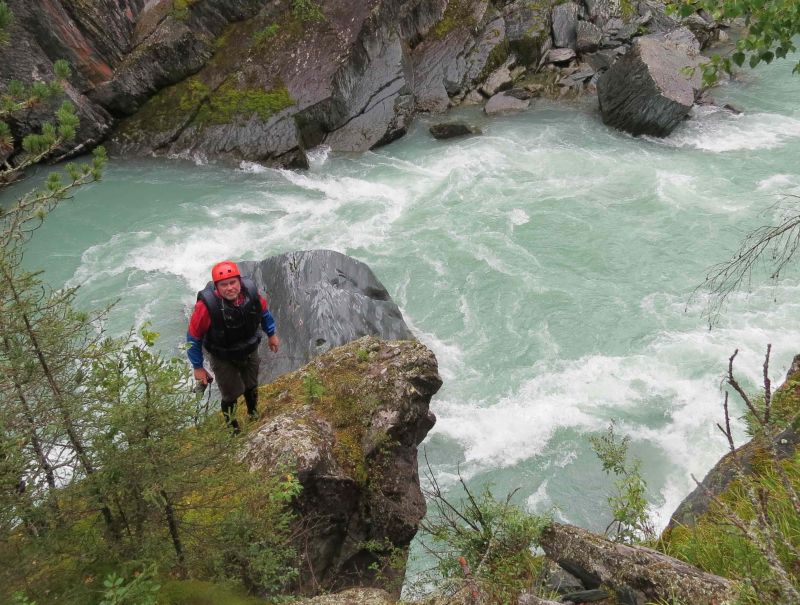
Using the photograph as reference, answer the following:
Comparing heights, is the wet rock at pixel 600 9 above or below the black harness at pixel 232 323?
above

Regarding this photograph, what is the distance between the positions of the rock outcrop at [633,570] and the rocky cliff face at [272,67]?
14976 millimetres

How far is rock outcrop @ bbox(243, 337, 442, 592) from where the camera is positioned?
532 centimetres

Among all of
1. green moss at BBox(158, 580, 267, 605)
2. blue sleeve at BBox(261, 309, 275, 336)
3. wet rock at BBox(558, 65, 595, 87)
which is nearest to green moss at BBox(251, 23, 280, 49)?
wet rock at BBox(558, 65, 595, 87)

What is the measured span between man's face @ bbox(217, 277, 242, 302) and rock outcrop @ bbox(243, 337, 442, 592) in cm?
123

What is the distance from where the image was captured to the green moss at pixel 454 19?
834 inches

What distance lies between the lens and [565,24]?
71.1 ft

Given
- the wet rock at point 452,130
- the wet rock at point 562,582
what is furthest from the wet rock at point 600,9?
the wet rock at point 562,582

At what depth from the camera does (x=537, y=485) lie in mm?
8719

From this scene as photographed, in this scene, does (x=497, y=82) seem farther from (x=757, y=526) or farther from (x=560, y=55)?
(x=757, y=526)

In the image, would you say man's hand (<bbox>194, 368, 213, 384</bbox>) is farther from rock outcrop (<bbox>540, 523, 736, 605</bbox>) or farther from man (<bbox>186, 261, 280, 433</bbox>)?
rock outcrop (<bbox>540, 523, 736, 605</bbox>)

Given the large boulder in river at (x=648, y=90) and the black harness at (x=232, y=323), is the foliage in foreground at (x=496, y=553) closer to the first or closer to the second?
the black harness at (x=232, y=323)

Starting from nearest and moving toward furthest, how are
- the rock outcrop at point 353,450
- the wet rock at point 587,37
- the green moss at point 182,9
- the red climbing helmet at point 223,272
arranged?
the red climbing helmet at point 223,272 → the rock outcrop at point 353,450 → the green moss at point 182,9 → the wet rock at point 587,37

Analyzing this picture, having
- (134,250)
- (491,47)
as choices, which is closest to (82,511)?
(134,250)

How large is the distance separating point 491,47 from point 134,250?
44.5 feet
